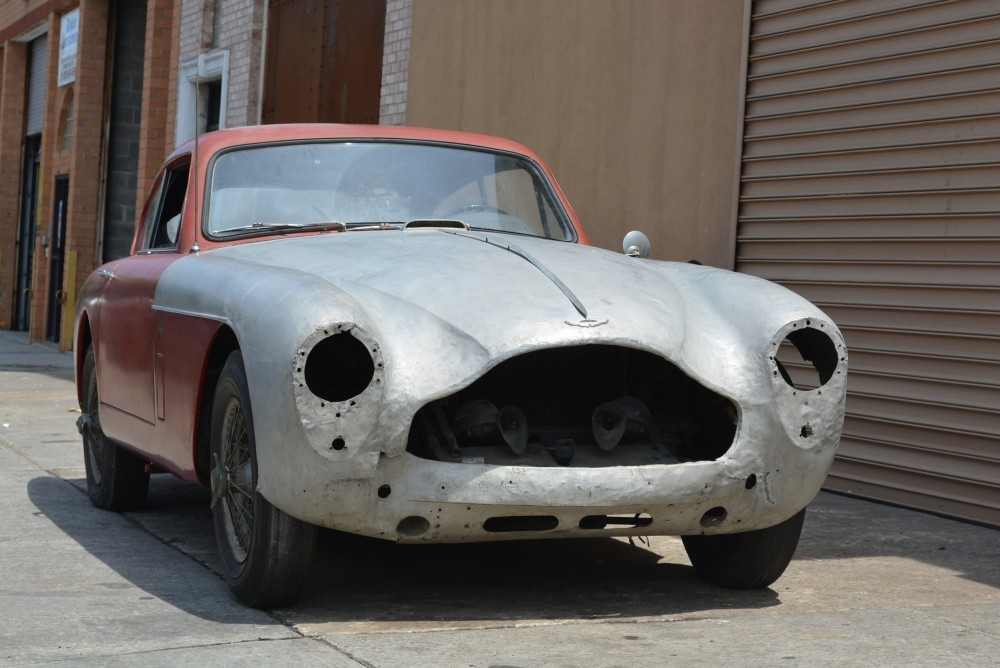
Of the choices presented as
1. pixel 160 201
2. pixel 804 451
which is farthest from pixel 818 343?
pixel 160 201

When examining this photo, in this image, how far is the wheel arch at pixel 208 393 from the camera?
15.3 ft

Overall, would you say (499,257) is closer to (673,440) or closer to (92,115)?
(673,440)

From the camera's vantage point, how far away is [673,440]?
14.9 feet

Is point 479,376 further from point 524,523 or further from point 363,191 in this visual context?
point 363,191

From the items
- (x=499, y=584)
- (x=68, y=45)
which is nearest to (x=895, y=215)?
(x=499, y=584)

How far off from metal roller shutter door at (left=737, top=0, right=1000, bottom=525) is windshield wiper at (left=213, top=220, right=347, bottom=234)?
10.8ft

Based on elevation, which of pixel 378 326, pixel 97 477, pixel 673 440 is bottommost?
pixel 97 477

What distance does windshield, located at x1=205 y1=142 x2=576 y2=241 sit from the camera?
5477 millimetres

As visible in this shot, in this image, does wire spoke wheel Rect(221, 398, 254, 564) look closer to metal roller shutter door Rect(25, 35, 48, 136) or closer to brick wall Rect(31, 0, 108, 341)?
brick wall Rect(31, 0, 108, 341)

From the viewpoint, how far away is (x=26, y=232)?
23.8m

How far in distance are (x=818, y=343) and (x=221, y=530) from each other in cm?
201

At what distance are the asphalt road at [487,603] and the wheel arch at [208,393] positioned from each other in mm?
382

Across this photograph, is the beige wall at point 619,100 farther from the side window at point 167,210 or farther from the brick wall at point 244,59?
the brick wall at point 244,59

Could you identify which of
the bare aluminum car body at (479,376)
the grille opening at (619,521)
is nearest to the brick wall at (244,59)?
the bare aluminum car body at (479,376)
